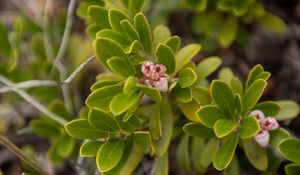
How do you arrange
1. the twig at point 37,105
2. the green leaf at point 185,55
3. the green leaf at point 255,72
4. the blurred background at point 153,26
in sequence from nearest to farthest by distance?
the green leaf at point 255,72
the green leaf at point 185,55
the twig at point 37,105
the blurred background at point 153,26

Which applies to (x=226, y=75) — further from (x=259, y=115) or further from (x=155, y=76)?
(x=155, y=76)

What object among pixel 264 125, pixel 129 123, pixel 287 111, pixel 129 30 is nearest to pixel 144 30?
pixel 129 30

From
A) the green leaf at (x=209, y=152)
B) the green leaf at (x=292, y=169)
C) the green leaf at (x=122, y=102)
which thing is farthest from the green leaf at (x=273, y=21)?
the green leaf at (x=122, y=102)

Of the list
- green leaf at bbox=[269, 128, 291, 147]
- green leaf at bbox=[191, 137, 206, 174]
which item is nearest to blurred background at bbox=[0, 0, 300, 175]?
green leaf at bbox=[191, 137, 206, 174]

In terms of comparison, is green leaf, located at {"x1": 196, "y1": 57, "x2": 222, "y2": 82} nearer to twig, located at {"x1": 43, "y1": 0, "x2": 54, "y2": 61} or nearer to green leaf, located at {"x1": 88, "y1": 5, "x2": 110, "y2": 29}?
green leaf, located at {"x1": 88, "y1": 5, "x2": 110, "y2": 29}

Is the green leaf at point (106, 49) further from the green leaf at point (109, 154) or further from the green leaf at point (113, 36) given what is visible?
the green leaf at point (109, 154)
